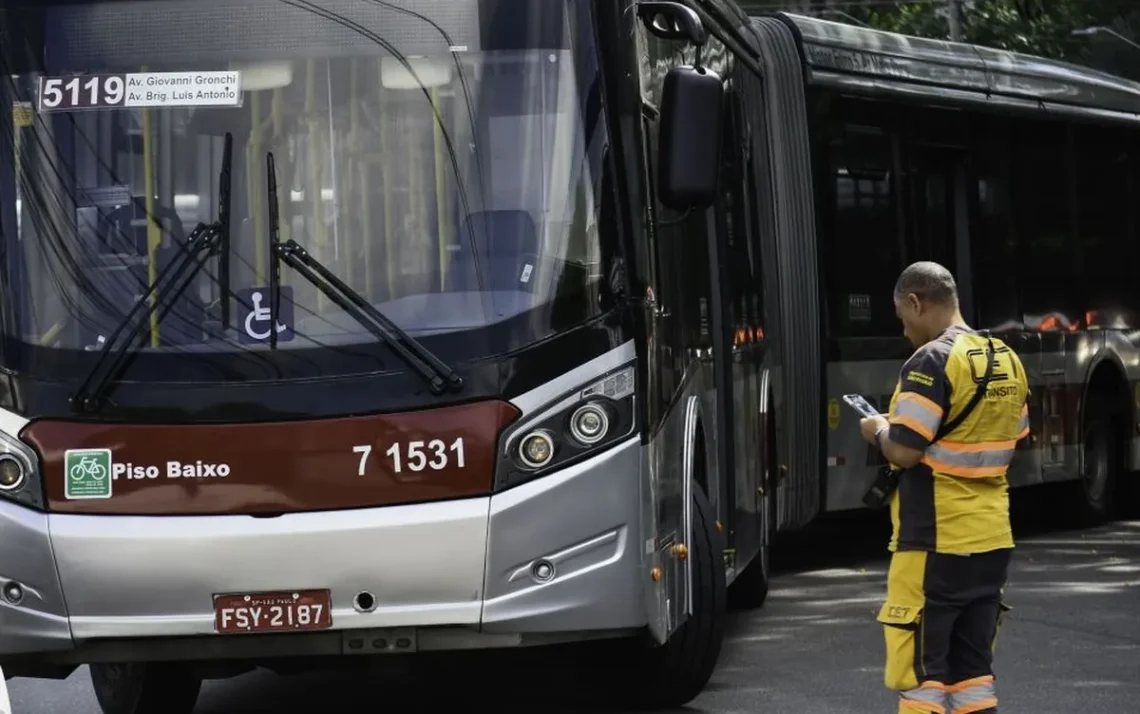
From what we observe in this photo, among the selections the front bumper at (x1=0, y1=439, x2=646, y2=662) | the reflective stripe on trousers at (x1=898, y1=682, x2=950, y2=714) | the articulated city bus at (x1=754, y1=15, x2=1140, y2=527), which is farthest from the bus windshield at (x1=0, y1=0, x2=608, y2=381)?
the articulated city bus at (x1=754, y1=15, x2=1140, y2=527)

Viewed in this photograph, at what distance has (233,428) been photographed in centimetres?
745

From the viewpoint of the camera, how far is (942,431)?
7027 millimetres

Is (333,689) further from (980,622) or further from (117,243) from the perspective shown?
(980,622)

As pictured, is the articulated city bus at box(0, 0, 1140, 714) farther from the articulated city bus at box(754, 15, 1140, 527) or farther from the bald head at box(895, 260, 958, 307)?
the articulated city bus at box(754, 15, 1140, 527)

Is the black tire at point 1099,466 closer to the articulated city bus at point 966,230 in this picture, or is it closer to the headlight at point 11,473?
the articulated city bus at point 966,230

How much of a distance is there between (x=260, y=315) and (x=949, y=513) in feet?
7.60

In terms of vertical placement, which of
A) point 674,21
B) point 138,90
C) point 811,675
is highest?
point 674,21

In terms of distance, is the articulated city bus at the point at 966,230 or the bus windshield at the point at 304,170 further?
the articulated city bus at the point at 966,230

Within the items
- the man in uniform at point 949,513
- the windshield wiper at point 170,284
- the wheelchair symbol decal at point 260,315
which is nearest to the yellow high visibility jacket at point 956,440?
the man in uniform at point 949,513

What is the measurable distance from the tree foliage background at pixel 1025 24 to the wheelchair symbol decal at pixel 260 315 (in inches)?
712

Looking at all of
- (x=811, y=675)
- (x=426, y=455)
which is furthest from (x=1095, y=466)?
(x=426, y=455)

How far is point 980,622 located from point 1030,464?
8775 mm

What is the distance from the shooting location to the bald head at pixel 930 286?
715 cm

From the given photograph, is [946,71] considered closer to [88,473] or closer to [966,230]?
[966,230]
